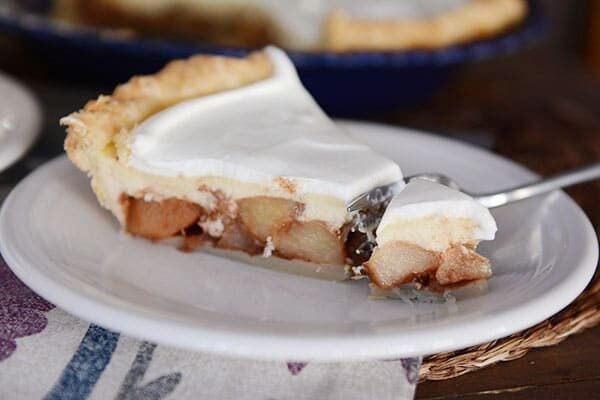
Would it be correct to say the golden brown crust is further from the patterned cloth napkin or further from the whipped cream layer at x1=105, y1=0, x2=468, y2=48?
the whipped cream layer at x1=105, y1=0, x2=468, y2=48

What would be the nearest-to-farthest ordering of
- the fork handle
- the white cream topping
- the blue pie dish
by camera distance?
the white cream topping < the fork handle < the blue pie dish

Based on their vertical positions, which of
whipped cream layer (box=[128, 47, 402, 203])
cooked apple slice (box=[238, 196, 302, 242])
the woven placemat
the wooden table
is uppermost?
whipped cream layer (box=[128, 47, 402, 203])

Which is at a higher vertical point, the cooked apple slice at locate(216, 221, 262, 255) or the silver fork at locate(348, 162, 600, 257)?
the silver fork at locate(348, 162, 600, 257)

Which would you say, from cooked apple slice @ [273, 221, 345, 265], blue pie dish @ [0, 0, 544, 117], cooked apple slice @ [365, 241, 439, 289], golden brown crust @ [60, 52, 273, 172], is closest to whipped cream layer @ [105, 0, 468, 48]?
blue pie dish @ [0, 0, 544, 117]

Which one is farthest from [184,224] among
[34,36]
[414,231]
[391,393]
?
[34,36]

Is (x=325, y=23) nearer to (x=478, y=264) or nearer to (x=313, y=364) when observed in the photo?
Answer: (x=478, y=264)

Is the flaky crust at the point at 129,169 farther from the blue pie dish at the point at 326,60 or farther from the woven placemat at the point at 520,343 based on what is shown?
the blue pie dish at the point at 326,60

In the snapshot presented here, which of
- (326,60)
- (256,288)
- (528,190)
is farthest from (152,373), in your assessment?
(326,60)
